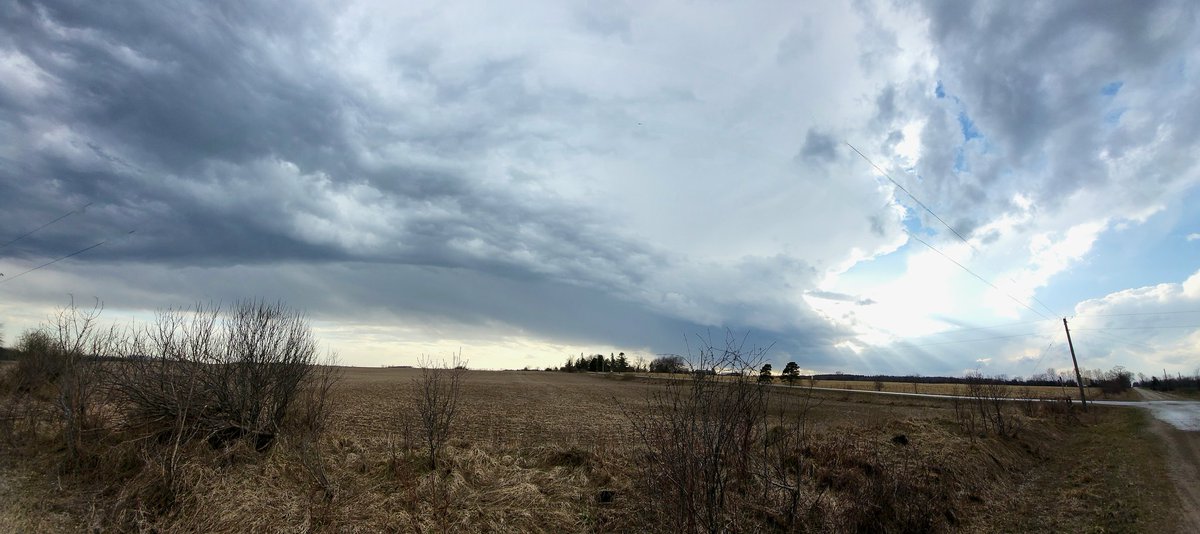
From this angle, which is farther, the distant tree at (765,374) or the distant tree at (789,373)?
the distant tree at (789,373)

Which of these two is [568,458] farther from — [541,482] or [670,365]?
[670,365]

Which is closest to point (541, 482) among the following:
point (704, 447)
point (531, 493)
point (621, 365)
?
point (531, 493)

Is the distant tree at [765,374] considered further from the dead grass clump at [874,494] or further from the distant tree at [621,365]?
the distant tree at [621,365]

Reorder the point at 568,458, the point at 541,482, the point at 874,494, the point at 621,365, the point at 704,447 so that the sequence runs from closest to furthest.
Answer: the point at 704,447 < the point at 874,494 < the point at 541,482 < the point at 568,458 < the point at 621,365

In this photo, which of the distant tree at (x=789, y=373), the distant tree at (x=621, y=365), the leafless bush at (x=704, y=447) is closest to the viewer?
the leafless bush at (x=704, y=447)

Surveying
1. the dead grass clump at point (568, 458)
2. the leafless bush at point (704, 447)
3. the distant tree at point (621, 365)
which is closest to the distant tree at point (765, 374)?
the leafless bush at point (704, 447)

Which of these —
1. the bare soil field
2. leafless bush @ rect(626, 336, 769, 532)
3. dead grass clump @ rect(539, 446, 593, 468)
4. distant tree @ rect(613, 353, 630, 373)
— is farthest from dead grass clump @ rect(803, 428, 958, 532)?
distant tree @ rect(613, 353, 630, 373)

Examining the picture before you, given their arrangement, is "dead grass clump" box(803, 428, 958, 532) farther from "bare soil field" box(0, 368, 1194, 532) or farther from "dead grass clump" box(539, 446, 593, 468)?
"dead grass clump" box(539, 446, 593, 468)

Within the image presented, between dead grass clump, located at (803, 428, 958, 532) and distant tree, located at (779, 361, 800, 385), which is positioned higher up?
distant tree, located at (779, 361, 800, 385)

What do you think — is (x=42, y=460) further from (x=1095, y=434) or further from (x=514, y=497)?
(x=1095, y=434)

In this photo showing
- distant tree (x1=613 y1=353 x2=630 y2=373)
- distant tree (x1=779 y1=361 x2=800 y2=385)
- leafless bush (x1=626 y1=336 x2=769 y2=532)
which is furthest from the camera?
distant tree (x1=613 y1=353 x2=630 y2=373)

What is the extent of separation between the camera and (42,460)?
41.9 ft

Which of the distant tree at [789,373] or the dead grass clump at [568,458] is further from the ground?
the distant tree at [789,373]

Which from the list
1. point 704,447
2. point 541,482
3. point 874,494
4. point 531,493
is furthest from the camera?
point 541,482
